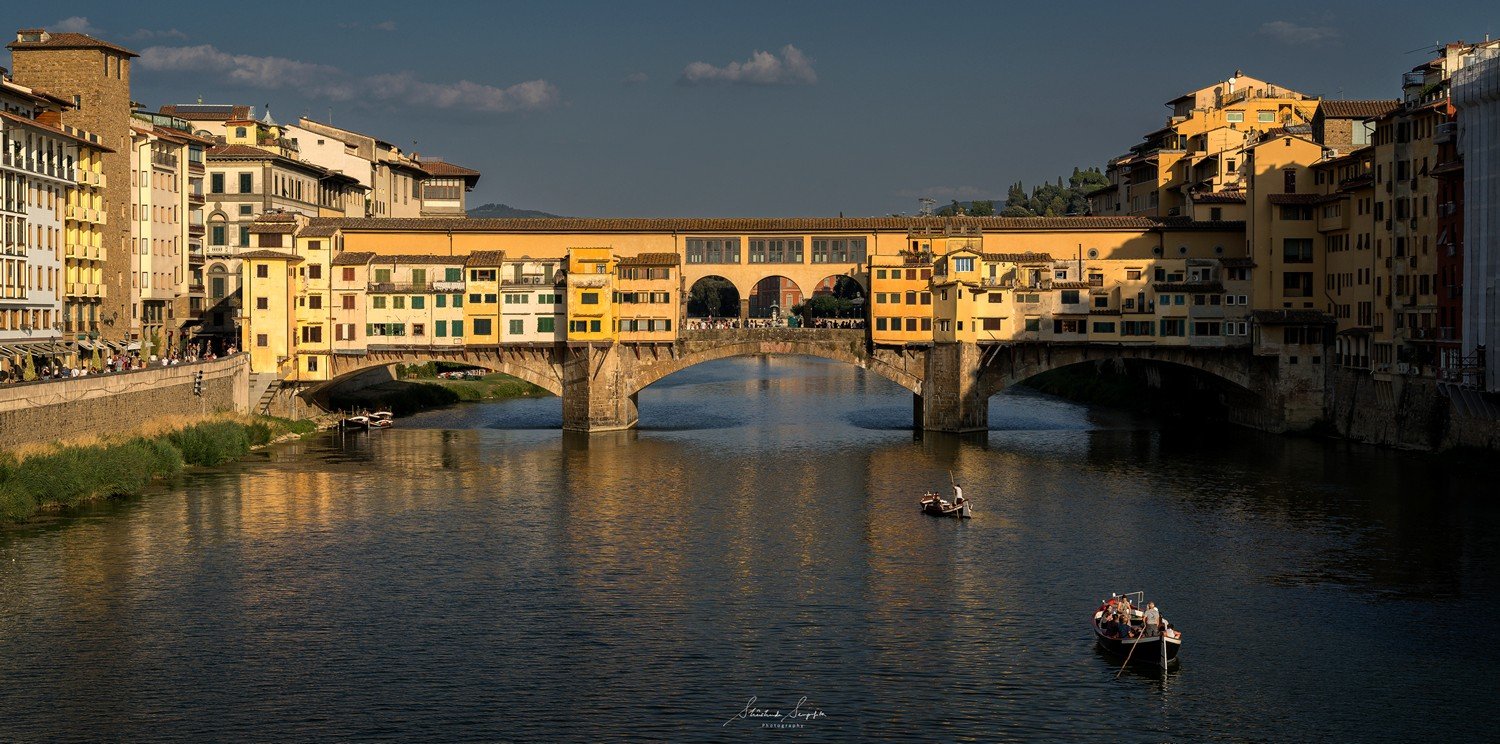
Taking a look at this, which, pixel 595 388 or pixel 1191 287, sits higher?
pixel 1191 287

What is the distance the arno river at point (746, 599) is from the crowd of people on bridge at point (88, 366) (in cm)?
610

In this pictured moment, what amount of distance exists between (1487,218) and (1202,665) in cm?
3296

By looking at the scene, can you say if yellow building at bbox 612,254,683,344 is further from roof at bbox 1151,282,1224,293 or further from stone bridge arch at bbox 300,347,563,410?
roof at bbox 1151,282,1224,293

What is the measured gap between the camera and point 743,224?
91.6 m

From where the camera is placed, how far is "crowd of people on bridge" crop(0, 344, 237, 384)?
6344cm

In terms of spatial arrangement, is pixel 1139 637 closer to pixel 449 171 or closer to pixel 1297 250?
pixel 1297 250

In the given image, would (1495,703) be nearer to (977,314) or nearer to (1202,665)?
(1202,665)

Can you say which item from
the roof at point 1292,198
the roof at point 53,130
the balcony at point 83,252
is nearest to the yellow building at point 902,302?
the roof at point 1292,198

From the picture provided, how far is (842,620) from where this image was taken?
142 ft

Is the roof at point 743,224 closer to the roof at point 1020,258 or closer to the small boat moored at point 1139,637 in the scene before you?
the roof at point 1020,258

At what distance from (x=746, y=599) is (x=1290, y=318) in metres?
46.2

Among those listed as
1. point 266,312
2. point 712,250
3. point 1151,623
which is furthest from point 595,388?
point 1151,623

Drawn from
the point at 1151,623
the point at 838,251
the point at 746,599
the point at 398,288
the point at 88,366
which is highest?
the point at 838,251

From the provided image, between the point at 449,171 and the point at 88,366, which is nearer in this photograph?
the point at 88,366
